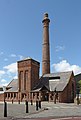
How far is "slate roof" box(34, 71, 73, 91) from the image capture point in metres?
65.5

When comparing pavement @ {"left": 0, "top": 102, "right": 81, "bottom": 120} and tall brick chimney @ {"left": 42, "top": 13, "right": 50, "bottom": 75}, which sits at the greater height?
tall brick chimney @ {"left": 42, "top": 13, "right": 50, "bottom": 75}

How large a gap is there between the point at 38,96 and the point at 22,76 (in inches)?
384

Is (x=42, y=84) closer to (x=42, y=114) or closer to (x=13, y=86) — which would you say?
(x=13, y=86)

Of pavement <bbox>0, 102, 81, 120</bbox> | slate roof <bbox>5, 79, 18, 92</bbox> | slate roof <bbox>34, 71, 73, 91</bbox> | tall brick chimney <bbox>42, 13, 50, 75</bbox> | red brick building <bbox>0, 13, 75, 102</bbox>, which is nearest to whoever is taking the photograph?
pavement <bbox>0, 102, 81, 120</bbox>

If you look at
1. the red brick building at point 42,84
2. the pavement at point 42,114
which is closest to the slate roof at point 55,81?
the red brick building at point 42,84

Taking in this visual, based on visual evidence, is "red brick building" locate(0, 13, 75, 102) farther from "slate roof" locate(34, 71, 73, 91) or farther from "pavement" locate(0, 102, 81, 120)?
"pavement" locate(0, 102, 81, 120)

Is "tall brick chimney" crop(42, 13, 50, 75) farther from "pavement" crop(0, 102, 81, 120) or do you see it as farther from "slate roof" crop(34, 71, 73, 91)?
"pavement" crop(0, 102, 81, 120)

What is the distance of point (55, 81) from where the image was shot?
69188mm

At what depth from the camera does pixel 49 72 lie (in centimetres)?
7762

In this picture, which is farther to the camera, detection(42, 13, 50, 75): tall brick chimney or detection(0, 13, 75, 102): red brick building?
detection(42, 13, 50, 75): tall brick chimney

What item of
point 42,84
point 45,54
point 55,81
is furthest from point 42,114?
point 45,54

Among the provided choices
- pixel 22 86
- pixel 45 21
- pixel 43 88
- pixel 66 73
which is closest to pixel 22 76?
pixel 22 86

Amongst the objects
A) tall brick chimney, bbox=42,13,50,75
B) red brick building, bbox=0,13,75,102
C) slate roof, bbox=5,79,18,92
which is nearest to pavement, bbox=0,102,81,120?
red brick building, bbox=0,13,75,102

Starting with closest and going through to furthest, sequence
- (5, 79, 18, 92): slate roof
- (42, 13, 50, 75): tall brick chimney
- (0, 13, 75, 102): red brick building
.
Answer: (0, 13, 75, 102): red brick building → (5, 79, 18, 92): slate roof → (42, 13, 50, 75): tall brick chimney
